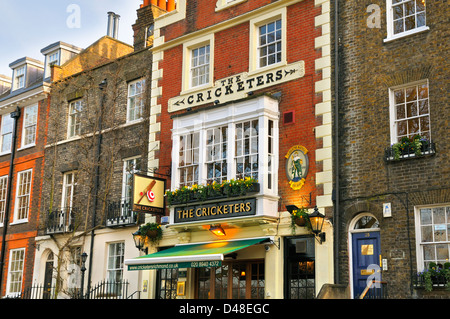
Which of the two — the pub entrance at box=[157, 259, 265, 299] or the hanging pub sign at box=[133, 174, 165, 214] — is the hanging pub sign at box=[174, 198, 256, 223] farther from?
the pub entrance at box=[157, 259, 265, 299]

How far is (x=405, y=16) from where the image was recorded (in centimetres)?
1556

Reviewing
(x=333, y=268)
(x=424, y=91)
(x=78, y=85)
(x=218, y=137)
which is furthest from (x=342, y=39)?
(x=78, y=85)

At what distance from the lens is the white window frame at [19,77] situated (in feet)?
96.2

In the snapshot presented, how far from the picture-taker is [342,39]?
16.6 metres

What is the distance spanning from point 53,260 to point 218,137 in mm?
9705

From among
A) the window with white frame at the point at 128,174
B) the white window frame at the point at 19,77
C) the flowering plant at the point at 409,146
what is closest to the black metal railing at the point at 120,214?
the window with white frame at the point at 128,174

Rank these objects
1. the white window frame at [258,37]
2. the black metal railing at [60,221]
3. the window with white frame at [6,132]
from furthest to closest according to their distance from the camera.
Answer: the window with white frame at [6,132]
the black metal railing at [60,221]
the white window frame at [258,37]

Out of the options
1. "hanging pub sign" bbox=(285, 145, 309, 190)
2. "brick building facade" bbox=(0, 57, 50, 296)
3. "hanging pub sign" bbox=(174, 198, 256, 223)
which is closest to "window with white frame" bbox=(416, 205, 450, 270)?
"hanging pub sign" bbox=(285, 145, 309, 190)

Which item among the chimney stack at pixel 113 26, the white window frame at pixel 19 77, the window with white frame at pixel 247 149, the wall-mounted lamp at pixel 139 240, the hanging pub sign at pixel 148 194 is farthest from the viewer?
the chimney stack at pixel 113 26

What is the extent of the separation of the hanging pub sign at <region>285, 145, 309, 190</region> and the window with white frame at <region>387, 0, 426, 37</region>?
3788 mm

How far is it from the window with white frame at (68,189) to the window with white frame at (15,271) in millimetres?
3173

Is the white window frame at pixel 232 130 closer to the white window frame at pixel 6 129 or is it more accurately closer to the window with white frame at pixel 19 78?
the white window frame at pixel 6 129

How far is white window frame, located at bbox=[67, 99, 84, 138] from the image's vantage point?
2475 cm

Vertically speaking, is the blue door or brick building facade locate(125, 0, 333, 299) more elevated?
brick building facade locate(125, 0, 333, 299)
